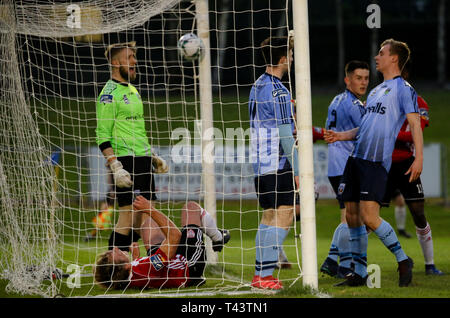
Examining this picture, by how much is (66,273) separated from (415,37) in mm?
33952

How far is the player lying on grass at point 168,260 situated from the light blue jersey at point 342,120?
172 cm

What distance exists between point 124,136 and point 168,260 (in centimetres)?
145

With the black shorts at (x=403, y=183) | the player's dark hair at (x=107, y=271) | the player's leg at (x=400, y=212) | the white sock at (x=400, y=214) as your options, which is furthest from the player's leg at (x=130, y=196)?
the white sock at (x=400, y=214)

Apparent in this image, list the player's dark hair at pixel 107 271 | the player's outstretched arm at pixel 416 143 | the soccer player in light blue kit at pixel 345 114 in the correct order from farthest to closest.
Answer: the soccer player in light blue kit at pixel 345 114 < the player's dark hair at pixel 107 271 < the player's outstretched arm at pixel 416 143

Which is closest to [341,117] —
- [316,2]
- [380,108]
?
[380,108]

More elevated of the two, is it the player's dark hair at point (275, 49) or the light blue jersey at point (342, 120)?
the player's dark hair at point (275, 49)

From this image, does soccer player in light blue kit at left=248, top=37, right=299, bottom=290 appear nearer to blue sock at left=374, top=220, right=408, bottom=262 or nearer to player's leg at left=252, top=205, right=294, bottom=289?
player's leg at left=252, top=205, right=294, bottom=289

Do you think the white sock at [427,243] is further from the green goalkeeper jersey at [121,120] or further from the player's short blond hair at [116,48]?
the player's short blond hair at [116,48]

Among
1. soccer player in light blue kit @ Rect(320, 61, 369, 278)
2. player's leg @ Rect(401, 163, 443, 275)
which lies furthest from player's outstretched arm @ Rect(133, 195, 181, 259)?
player's leg @ Rect(401, 163, 443, 275)

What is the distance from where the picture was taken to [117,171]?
6543 millimetres

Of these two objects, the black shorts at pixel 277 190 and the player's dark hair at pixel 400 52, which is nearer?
the black shorts at pixel 277 190

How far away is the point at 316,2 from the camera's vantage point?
37719mm

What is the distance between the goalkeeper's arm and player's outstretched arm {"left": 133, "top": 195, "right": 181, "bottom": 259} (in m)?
0.66

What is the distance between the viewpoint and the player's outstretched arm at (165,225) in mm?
5816
